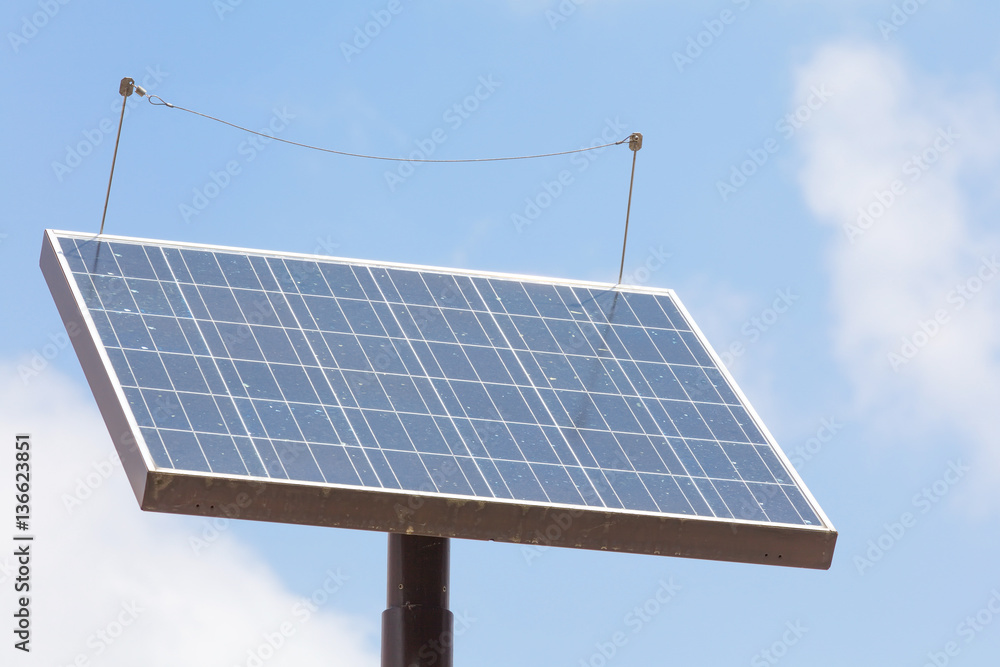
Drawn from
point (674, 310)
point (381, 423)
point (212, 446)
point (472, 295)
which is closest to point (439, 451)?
point (381, 423)

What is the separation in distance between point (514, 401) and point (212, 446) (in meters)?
4.24

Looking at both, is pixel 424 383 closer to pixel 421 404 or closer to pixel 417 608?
pixel 421 404

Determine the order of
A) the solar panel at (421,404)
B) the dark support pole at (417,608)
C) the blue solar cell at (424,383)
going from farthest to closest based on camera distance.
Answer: the dark support pole at (417,608) → the blue solar cell at (424,383) → the solar panel at (421,404)

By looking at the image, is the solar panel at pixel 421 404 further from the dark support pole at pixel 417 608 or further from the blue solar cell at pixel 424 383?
the dark support pole at pixel 417 608

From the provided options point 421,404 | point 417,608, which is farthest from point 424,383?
point 417,608

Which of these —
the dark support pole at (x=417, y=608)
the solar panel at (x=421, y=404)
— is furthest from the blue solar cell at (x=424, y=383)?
the dark support pole at (x=417, y=608)

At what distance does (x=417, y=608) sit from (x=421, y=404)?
237 cm

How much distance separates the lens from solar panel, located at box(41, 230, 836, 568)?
18.5 meters

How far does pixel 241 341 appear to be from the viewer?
820 inches

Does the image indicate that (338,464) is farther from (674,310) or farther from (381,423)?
(674,310)

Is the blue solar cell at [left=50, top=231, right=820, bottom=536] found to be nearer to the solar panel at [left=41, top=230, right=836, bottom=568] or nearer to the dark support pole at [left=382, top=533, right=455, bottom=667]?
the solar panel at [left=41, top=230, right=836, bottom=568]

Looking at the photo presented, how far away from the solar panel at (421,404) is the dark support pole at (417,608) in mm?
1493

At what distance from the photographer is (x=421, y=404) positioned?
2050 centimetres

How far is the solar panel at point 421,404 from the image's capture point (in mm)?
18484
